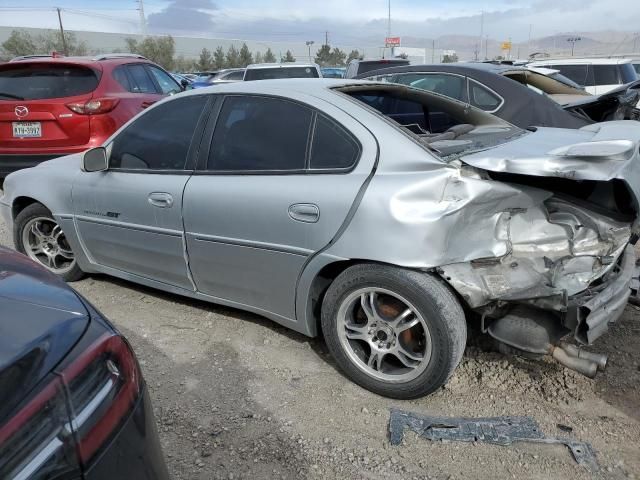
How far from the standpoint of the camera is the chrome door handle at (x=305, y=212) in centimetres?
290

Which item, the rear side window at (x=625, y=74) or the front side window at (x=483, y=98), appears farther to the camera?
the rear side window at (x=625, y=74)

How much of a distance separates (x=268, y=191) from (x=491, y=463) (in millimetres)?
1765

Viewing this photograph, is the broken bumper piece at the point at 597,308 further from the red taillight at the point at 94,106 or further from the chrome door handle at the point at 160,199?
the red taillight at the point at 94,106

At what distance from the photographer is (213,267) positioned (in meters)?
3.42

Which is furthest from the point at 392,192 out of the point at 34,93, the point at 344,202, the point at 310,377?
the point at 34,93

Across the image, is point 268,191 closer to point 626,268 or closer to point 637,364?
point 626,268

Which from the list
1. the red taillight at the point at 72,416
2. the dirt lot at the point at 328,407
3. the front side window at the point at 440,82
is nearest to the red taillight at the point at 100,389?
the red taillight at the point at 72,416

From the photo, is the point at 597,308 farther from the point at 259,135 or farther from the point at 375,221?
the point at 259,135

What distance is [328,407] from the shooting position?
2924 millimetres

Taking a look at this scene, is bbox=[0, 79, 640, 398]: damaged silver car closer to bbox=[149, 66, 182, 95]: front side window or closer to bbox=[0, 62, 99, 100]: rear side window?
bbox=[0, 62, 99, 100]: rear side window

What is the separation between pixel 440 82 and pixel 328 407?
505 centimetres

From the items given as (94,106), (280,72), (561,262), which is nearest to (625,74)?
(280,72)

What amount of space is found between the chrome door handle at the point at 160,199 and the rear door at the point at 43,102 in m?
3.07

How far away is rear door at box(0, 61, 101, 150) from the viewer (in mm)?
6082
